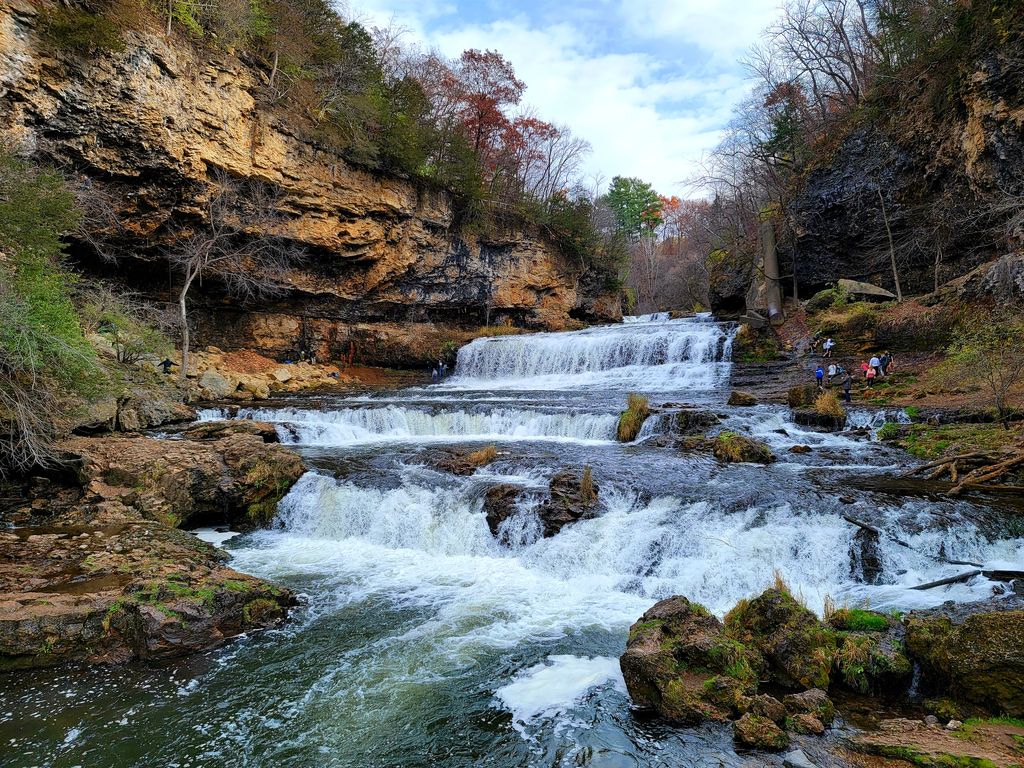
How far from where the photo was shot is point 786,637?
405 centimetres

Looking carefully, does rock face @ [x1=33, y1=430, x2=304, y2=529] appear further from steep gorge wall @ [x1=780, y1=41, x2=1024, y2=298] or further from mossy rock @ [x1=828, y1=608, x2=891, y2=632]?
steep gorge wall @ [x1=780, y1=41, x2=1024, y2=298]

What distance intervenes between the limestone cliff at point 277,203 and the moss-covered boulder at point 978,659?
52.0 feet

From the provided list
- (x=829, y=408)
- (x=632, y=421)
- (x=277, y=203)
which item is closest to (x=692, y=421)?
(x=632, y=421)

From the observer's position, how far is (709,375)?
723 inches

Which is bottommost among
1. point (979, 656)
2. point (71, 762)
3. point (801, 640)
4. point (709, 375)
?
point (71, 762)

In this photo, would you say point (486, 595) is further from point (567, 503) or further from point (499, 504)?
point (567, 503)

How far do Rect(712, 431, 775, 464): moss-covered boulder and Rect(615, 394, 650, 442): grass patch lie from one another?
2.41 metres

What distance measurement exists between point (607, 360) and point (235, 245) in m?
15.7

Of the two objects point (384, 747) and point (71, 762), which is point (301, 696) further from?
point (71, 762)

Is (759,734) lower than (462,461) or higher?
lower

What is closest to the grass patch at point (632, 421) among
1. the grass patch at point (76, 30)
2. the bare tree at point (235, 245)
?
the bare tree at point (235, 245)

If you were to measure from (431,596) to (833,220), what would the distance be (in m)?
23.6

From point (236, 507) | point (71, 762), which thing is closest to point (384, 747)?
point (71, 762)

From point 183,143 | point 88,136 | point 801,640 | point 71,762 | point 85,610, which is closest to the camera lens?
point 71,762
